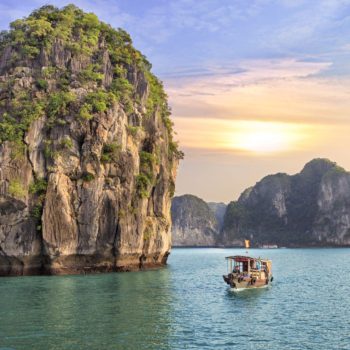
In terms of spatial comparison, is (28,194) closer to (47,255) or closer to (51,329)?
(47,255)

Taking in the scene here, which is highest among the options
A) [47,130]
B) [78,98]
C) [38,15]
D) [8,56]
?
[38,15]

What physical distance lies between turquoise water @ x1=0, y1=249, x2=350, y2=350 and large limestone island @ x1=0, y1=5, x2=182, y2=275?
6803mm

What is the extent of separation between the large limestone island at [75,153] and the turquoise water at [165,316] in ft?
22.3

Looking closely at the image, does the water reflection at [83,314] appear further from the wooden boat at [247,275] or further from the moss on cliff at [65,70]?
the moss on cliff at [65,70]

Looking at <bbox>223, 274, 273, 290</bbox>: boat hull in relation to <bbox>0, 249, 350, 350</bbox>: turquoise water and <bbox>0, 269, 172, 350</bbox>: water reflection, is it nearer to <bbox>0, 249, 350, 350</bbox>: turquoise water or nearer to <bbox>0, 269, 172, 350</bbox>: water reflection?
<bbox>0, 249, 350, 350</bbox>: turquoise water

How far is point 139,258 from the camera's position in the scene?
6203cm

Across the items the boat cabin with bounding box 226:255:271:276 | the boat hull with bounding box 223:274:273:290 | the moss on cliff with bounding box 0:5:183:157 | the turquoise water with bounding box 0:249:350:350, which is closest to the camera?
the turquoise water with bounding box 0:249:350:350

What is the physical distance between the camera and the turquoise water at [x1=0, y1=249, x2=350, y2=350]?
23672mm

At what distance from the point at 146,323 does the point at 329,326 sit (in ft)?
32.6

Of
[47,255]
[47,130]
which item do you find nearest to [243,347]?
[47,255]

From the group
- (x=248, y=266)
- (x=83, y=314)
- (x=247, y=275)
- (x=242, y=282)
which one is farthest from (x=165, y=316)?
(x=248, y=266)

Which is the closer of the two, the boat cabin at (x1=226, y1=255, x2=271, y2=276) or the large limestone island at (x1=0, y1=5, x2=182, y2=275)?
the boat cabin at (x1=226, y1=255, x2=271, y2=276)

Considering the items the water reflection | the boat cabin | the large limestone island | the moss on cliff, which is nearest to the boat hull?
→ the boat cabin

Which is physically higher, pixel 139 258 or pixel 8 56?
pixel 8 56
